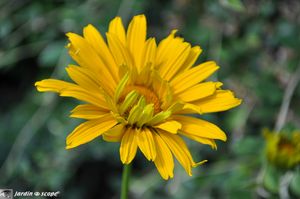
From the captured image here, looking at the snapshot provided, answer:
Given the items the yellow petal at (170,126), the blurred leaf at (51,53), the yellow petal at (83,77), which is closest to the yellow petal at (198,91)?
the yellow petal at (170,126)

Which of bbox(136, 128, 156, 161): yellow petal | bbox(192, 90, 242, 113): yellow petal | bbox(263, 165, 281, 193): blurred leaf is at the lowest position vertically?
bbox(263, 165, 281, 193): blurred leaf

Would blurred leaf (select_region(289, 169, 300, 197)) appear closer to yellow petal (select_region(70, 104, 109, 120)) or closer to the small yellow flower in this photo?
Answer: the small yellow flower

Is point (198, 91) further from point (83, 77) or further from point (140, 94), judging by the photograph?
point (83, 77)

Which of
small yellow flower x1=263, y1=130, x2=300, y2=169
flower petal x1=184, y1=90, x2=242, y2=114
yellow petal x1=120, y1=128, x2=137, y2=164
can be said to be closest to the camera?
yellow petal x1=120, y1=128, x2=137, y2=164

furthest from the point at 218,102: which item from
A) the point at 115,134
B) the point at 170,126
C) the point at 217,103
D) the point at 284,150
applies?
the point at 284,150

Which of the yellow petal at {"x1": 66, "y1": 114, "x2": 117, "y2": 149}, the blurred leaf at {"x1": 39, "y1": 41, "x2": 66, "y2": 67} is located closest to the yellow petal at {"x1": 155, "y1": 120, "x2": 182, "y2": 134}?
the yellow petal at {"x1": 66, "y1": 114, "x2": 117, "y2": 149}

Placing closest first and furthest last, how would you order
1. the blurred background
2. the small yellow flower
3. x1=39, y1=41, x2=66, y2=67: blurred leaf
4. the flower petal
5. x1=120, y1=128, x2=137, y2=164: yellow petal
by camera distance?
x1=120, y1=128, x2=137, y2=164: yellow petal → the flower petal → the small yellow flower → the blurred background → x1=39, y1=41, x2=66, y2=67: blurred leaf

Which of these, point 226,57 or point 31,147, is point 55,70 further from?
point 226,57
